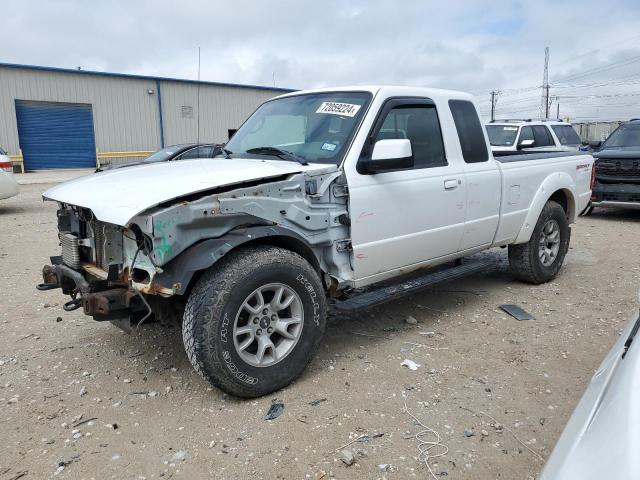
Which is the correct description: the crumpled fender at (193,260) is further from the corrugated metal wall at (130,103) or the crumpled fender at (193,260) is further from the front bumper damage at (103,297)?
the corrugated metal wall at (130,103)

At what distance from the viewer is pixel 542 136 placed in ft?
43.4

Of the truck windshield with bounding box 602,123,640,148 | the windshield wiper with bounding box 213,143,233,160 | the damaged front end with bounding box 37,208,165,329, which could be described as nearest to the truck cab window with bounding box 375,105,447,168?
the windshield wiper with bounding box 213,143,233,160

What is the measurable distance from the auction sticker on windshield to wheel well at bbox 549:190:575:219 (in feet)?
10.3

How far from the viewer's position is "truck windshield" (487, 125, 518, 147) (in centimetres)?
1281

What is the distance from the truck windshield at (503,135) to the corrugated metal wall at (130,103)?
18744mm

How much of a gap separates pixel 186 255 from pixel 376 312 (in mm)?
2364

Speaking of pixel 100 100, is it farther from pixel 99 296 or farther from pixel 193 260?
pixel 193 260

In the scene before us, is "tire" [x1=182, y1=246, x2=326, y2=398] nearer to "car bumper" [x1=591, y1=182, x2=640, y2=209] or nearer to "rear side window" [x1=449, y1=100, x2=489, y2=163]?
"rear side window" [x1=449, y1=100, x2=489, y2=163]

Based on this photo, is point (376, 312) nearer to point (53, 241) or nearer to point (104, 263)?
point (104, 263)

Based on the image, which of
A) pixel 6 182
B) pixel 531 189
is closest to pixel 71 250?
pixel 531 189

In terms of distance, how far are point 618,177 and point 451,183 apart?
7.84 m

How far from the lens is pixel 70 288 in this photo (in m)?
3.62

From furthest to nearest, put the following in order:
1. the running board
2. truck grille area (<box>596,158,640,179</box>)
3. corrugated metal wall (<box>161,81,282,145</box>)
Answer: corrugated metal wall (<box>161,81,282,145</box>), truck grille area (<box>596,158,640,179</box>), the running board

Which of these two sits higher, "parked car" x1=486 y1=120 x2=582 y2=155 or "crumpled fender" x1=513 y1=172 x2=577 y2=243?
"parked car" x1=486 y1=120 x2=582 y2=155
